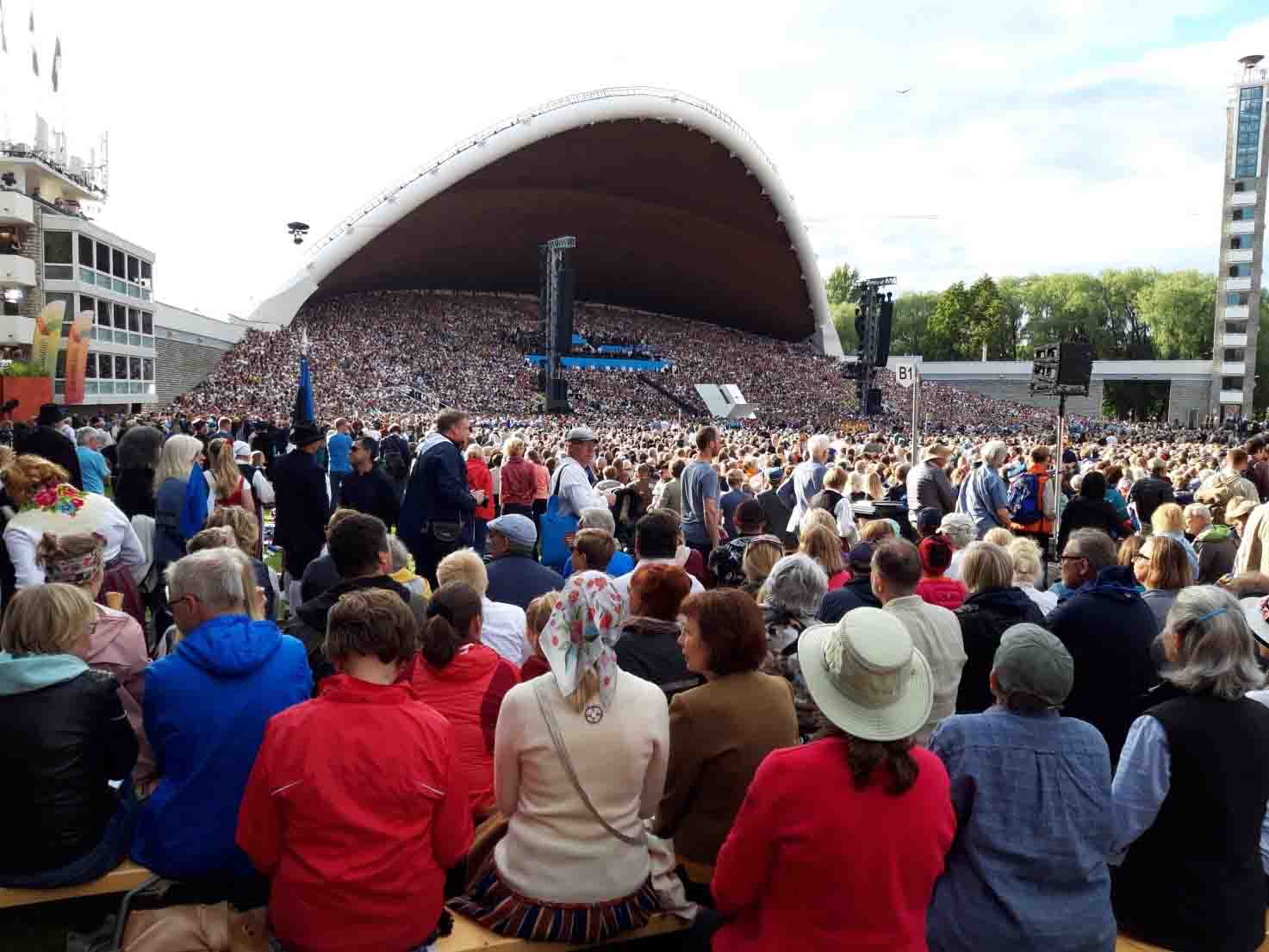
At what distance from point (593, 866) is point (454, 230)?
5069 cm

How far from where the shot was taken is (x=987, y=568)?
429 centimetres

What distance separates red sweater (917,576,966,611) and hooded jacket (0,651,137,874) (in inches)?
136

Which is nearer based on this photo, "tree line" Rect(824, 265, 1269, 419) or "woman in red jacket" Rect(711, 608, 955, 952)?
"woman in red jacket" Rect(711, 608, 955, 952)

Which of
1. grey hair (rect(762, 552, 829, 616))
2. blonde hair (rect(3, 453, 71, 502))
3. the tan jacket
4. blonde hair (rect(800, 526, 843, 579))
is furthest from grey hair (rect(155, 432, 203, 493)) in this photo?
the tan jacket

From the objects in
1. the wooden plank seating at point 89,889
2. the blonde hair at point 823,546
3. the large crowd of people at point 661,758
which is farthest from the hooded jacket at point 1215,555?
the wooden plank seating at point 89,889

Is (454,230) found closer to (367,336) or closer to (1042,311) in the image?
(367,336)

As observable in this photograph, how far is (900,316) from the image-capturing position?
91.8 meters

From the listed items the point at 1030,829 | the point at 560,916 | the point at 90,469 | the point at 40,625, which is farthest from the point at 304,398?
the point at 1030,829

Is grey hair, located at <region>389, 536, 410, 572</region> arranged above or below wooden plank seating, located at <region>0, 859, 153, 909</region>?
above

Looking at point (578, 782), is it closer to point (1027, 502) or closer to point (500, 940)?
point (500, 940)

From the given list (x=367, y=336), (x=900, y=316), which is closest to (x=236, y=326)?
(x=367, y=336)

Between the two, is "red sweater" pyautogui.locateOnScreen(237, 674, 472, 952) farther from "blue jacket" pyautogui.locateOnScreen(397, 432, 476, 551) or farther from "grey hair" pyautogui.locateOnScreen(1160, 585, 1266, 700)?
"blue jacket" pyautogui.locateOnScreen(397, 432, 476, 551)

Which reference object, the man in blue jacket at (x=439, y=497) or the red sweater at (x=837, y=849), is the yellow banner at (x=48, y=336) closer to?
the man in blue jacket at (x=439, y=497)

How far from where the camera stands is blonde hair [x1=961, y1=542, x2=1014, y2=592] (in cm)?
428
